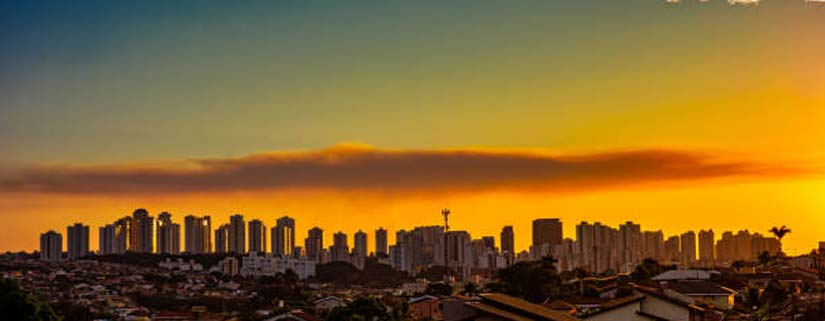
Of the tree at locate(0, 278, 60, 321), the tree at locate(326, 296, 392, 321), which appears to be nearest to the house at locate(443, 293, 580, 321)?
the tree at locate(0, 278, 60, 321)

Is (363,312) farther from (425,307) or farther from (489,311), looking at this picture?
(489,311)

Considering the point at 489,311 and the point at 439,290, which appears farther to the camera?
the point at 439,290

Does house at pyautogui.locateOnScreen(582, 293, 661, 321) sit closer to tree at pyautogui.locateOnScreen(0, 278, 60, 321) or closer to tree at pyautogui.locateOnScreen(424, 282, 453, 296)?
tree at pyautogui.locateOnScreen(0, 278, 60, 321)

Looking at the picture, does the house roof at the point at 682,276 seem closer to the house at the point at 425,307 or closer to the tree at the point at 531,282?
the tree at the point at 531,282

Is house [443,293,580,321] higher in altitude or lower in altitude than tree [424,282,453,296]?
higher

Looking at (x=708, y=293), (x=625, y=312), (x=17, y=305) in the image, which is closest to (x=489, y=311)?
(x=625, y=312)

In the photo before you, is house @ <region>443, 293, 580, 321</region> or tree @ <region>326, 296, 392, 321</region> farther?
tree @ <region>326, 296, 392, 321</region>

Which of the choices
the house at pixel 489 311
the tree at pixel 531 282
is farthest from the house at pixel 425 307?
the house at pixel 489 311

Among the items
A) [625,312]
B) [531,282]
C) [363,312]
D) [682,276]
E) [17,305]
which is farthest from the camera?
[531,282]
